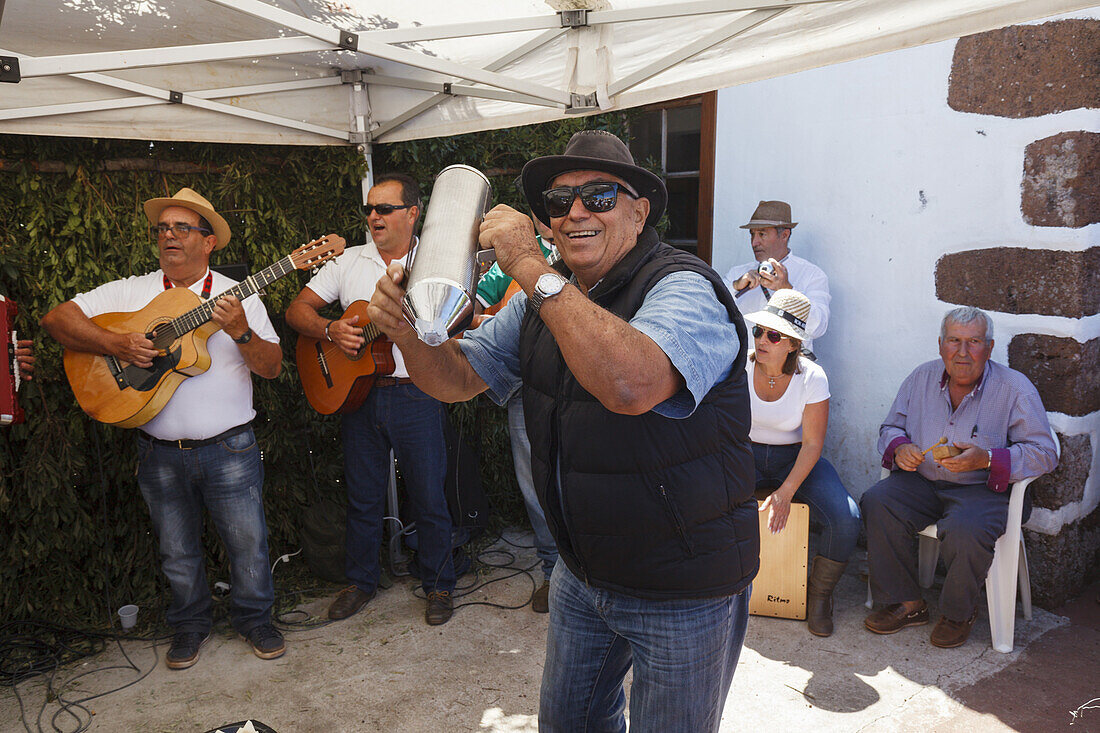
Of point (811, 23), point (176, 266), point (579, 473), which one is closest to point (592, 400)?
point (579, 473)

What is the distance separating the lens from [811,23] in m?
2.59

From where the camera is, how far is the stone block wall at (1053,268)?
361 cm

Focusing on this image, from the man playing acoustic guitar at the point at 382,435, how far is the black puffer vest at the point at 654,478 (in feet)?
7.13

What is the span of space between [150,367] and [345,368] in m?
0.87

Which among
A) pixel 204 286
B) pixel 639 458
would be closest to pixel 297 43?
pixel 204 286

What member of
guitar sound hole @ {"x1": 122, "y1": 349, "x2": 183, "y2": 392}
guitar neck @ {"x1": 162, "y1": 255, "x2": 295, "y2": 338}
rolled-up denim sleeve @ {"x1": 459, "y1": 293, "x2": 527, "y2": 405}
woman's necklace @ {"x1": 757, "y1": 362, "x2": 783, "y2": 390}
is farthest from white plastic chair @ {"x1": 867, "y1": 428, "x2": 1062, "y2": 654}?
guitar sound hole @ {"x1": 122, "y1": 349, "x2": 183, "y2": 392}

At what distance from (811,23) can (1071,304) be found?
82.0 inches

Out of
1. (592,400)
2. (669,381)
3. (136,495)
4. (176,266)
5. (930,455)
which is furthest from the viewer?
(136,495)

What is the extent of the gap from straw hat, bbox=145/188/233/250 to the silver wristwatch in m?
2.59

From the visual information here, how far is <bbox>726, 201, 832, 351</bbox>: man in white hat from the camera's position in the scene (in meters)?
4.51

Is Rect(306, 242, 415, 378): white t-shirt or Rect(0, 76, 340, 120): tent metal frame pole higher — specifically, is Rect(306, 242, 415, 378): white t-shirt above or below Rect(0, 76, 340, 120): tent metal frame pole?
below

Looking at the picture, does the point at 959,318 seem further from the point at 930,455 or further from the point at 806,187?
the point at 806,187

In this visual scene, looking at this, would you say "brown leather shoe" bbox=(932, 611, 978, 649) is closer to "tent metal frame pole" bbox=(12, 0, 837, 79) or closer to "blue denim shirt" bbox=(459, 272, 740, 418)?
"blue denim shirt" bbox=(459, 272, 740, 418)

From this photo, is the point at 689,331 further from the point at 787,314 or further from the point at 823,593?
the point at 823,593
